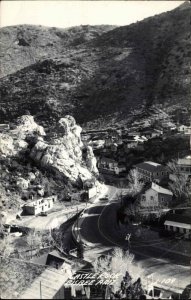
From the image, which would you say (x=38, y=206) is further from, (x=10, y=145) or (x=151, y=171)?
(x=151, y=171)

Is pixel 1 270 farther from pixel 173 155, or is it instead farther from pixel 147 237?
pixel 173 155

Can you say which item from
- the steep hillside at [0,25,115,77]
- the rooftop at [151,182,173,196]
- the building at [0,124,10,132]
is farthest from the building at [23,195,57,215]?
the steep hillside at [0,25,115,77]

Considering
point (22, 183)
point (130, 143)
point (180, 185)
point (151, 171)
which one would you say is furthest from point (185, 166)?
point (130, 143)

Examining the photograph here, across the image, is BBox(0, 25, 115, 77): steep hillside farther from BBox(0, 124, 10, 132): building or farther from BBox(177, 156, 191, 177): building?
BBox(177, 156, 191, 177): building

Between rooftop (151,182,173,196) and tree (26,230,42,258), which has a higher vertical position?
rooftop (151,182,173,196)

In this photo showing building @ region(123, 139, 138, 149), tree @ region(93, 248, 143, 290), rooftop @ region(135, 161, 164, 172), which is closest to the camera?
tree @ region(93, 248, 143, 290)

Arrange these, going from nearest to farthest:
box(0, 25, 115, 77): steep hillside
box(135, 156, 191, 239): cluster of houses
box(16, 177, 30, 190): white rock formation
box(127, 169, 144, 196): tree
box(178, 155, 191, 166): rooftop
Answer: box(135, 156, 191, 239): cluster of houses → box(178, 155, 191, 166): rooftop → box(127, 169, 144, 196): tree → box(16, 177, 30, 190): white rock formation → box(0, 25, 115, 77): steep hillside

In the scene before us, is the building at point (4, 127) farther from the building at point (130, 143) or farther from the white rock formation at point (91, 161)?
the building at point (130, 143)
